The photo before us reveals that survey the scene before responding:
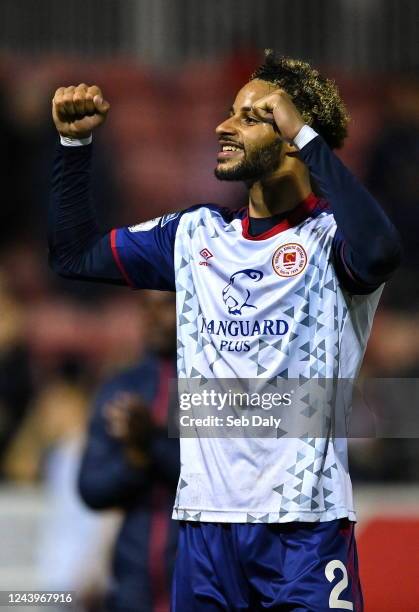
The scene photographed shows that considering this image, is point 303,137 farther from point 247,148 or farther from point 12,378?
point 12,378

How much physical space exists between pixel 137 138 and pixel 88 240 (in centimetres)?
653

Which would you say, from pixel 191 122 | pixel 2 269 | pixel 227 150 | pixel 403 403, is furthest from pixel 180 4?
pixel 227 150

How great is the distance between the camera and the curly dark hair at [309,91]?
324cm

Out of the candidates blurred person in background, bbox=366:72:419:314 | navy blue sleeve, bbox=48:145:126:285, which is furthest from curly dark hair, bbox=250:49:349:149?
blurred person in background, bbox=366:72:419:314

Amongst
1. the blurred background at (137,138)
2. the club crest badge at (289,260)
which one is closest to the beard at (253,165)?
the club crest badge at (289,260)

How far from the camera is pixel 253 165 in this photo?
3.14m

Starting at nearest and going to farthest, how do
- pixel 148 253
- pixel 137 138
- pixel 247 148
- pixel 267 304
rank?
1. pixel 267 304
2. pixel 247 148
3. pixel 148 253
4. pixel 137 138

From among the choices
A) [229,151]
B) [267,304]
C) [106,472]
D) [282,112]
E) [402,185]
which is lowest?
[106,472]

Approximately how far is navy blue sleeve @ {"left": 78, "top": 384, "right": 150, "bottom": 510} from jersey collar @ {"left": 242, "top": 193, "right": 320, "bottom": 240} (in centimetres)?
138

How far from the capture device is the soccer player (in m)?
2.90

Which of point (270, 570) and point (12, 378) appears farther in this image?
point (12, 378)

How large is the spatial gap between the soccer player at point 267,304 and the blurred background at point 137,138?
3907 mm

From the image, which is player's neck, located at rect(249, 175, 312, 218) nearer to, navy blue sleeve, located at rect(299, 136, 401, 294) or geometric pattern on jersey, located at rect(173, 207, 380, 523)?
geometric pattern on jersey, located at rect(173, 207, 380, 523)

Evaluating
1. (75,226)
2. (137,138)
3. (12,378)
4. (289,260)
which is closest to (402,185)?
(137,138)
